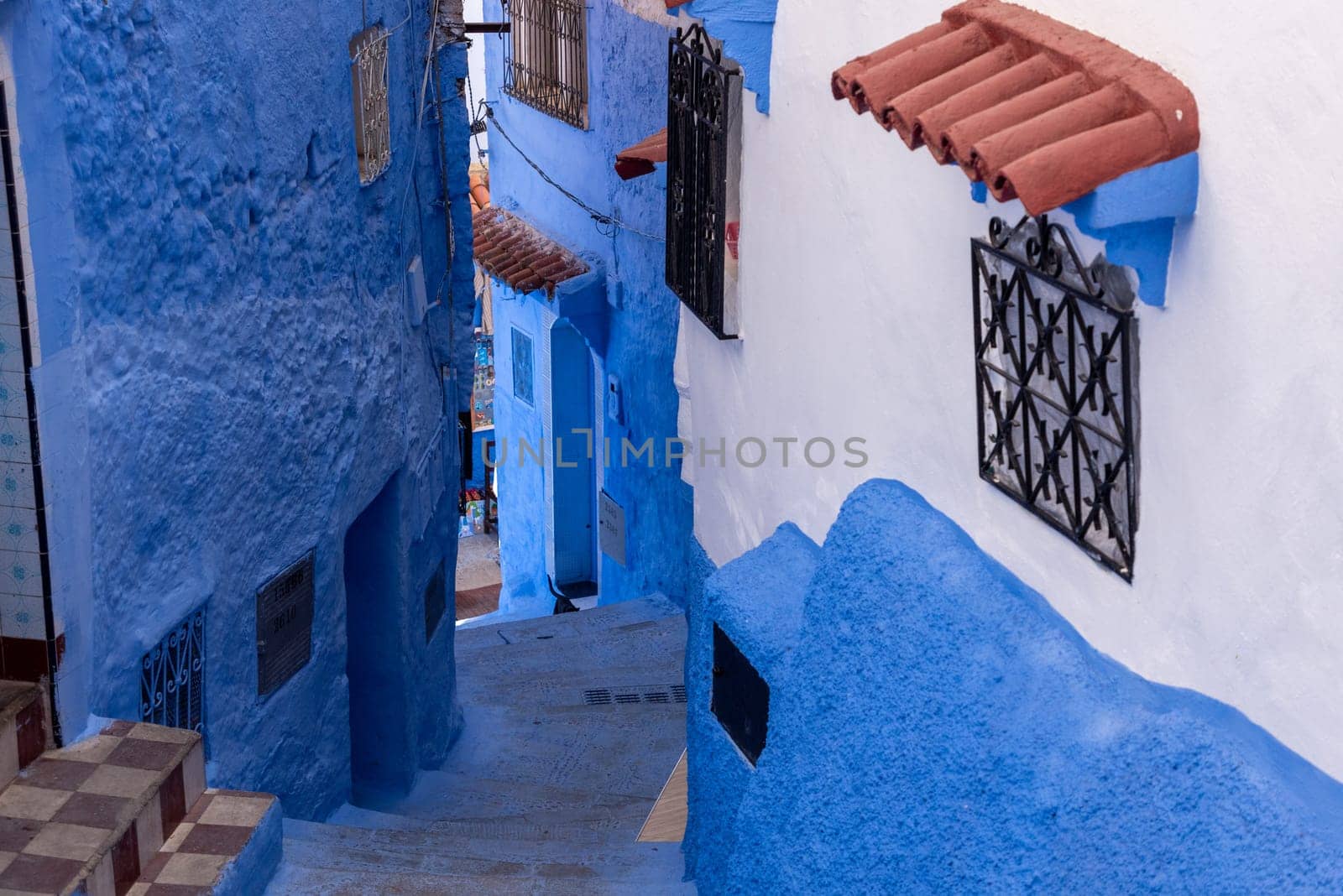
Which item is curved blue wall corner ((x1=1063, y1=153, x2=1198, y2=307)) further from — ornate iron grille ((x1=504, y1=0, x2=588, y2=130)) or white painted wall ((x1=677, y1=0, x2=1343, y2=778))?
ornate iron grille ((x1=504, y1=0, x2=588, y2=130))

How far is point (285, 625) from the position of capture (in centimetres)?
682

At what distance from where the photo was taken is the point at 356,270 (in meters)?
7.74

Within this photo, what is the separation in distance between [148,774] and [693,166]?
317cm

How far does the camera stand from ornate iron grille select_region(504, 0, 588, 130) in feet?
41.9

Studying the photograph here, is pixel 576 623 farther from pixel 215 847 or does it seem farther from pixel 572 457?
pixel 215 847

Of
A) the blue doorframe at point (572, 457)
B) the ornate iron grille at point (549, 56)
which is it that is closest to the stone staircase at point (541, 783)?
the blue doorframe at point (572, 457)

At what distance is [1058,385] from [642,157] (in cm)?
519

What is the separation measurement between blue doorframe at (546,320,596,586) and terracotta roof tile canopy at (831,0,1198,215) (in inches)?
430

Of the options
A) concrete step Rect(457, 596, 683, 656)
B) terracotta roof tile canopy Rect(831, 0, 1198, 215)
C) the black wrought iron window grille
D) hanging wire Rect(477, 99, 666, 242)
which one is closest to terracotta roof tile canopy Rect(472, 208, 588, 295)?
hanging wire Rect(477, 99, 666, 242)

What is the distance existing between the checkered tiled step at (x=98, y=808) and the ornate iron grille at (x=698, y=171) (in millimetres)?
2574

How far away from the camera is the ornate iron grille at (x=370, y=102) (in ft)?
25.2

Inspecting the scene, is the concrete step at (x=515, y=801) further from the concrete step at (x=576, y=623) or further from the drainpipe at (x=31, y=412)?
the drainpipe at (x=31, y=412)

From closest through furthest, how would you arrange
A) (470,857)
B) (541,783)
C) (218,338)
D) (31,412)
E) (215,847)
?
(31,412) → (215,847) → (218,338) → (470,857) → (541,783)

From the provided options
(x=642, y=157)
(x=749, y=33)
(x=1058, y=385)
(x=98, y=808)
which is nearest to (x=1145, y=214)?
(x=1058, y=385)
